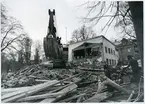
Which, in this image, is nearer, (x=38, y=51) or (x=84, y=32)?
(x=84, y=32)

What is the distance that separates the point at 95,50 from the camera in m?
3.54

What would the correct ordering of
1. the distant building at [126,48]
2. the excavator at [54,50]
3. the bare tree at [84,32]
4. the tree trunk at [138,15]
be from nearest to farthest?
the tree trunk at [138,15]
the distant building at [126,48]
the bare tree at [84,32]
the excavator at [54,50]

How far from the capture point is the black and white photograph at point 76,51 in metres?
2.37

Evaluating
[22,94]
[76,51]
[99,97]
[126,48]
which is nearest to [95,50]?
[76,51]

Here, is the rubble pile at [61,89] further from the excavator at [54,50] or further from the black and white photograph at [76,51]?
the excavator at [54,50]

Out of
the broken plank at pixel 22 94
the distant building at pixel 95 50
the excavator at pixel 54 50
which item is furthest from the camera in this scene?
the excavator at pixel 54 50

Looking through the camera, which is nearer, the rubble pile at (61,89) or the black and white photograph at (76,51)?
the rubble pile at (61,89)

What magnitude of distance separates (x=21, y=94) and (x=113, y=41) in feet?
7.81

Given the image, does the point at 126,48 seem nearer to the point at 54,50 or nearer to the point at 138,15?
the point at 138,15

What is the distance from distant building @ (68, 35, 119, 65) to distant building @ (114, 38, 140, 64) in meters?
0.15

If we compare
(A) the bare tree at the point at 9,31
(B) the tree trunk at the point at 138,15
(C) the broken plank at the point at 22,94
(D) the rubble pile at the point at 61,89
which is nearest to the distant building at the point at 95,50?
(D) the rubble pile at the point at 61,89

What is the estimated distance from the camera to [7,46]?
2.79 metres

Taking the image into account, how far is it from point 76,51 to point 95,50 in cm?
57

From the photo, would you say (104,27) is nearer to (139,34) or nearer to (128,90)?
(139,34)
